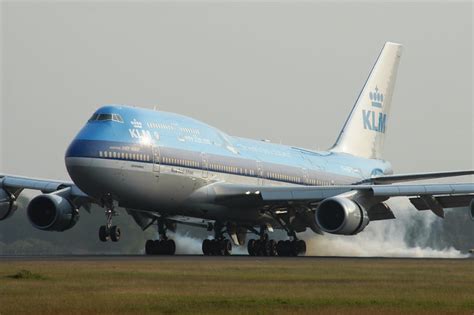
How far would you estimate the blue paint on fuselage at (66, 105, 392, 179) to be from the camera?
1581 inches

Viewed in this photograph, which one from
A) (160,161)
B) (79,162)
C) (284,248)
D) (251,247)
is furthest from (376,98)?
(79,162)

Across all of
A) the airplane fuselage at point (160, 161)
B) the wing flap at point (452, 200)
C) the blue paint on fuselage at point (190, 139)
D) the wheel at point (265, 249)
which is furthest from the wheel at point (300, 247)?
the wing flap at point (452, 200)

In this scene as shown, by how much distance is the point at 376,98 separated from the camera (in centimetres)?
6188

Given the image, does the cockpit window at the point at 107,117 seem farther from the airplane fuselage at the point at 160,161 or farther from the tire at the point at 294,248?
the tire at the point at 294,248

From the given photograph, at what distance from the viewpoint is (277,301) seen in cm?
2083

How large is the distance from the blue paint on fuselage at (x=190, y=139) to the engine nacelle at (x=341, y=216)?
5517 mm

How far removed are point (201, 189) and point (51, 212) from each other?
6.27 m

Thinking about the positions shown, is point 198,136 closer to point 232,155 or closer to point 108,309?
point 232,155

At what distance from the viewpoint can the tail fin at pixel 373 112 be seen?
59469 millimetres

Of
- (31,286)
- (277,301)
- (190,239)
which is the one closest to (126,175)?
(190,239)

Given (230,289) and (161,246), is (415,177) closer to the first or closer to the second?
(161,246)

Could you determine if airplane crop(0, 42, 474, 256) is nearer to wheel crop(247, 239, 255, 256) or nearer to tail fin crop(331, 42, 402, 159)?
wheel crop(247, 239, 255, 256)

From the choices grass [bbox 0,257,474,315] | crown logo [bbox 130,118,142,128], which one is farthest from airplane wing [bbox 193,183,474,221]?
grass [bbox 0,257,474,315]

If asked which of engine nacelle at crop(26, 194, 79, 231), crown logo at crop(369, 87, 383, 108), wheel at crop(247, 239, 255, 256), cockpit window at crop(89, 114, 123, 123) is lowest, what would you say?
wheel at crop(247, 239, 255, 256)
